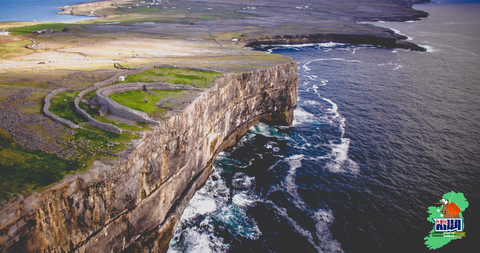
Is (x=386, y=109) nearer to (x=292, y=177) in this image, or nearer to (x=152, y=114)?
(x=292, y=177)

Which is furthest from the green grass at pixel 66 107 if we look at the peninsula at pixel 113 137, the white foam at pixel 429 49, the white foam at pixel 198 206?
the white foam at pixel 429 49

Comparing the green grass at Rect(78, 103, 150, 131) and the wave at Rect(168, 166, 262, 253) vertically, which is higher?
the green grass at Rect(78, 103, 150, 131)

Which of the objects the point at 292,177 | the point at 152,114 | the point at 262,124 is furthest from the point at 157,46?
the point at 292,177

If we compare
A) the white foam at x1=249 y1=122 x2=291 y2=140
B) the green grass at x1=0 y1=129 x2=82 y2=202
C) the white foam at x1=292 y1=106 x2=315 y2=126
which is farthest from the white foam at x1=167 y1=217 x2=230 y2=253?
the white foam at x1=292 y1=106 x2=315 y2=126

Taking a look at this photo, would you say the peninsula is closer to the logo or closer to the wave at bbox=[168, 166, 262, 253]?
the wave at bbox=[168, 166, 262, 253]

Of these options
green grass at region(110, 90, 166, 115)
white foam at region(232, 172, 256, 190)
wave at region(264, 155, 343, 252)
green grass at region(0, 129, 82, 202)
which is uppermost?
green grass at region(110, 90, 166, 115)

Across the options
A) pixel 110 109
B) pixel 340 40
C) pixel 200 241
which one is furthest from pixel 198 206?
pixel 340 40

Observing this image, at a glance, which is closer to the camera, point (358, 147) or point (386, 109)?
point (358, 147)
